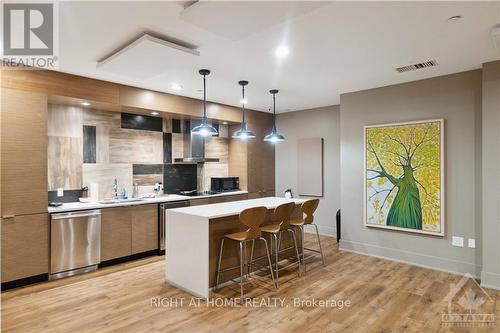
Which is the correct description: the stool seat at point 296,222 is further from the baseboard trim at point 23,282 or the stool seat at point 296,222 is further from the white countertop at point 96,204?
the baseboard trim at point 23,282

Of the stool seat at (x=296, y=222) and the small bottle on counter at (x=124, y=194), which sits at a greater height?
the small bottle on counter at (x=124, y=194)

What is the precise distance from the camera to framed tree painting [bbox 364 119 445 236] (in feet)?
13.8

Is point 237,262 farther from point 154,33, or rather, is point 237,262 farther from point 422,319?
point 154,33

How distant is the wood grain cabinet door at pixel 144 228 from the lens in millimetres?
4586

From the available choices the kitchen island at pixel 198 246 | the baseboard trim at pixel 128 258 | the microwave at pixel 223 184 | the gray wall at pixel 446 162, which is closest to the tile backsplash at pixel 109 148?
the microwave at pixel 223 184

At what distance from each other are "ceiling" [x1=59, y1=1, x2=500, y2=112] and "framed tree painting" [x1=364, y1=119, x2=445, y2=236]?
0.82m

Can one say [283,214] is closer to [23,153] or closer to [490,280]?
[490,280]

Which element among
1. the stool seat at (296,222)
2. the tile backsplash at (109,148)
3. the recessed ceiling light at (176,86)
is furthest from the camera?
the recessed ceiling light at (176,86)

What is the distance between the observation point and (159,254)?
4930mm
